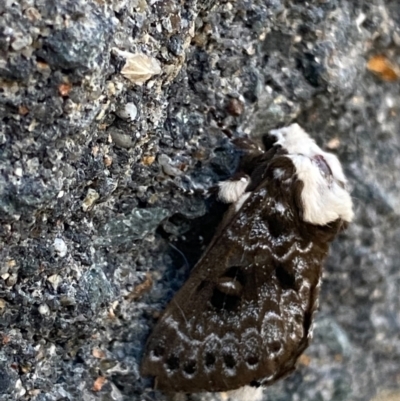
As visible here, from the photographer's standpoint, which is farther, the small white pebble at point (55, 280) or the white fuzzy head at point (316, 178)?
the white fuzzy head at point (316, 178)

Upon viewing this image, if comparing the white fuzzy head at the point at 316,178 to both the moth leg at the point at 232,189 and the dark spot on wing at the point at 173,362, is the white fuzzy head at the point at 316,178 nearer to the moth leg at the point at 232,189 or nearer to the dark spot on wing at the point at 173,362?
the moth leg at the point at 232,189

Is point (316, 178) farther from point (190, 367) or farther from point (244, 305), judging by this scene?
point (190, 367)

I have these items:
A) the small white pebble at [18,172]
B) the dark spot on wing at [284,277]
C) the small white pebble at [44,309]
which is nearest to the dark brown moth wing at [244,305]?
the dark spot on wing at [284,277]

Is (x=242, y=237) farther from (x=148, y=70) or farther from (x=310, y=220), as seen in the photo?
(x=148, y=70)

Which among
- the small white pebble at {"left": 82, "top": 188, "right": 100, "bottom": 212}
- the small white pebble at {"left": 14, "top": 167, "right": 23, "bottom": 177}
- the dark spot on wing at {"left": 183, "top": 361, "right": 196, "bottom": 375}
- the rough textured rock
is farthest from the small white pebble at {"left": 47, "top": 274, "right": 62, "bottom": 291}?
the dark spot on wing at {"left": 183, "top": 361, "right": 196, "bottom": 375}

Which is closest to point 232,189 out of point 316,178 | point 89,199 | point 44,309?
point 316,178

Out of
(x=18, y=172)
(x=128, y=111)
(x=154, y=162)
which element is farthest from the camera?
(x=154, y=162)

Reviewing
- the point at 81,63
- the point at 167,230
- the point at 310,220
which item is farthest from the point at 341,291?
the point at 81,63
